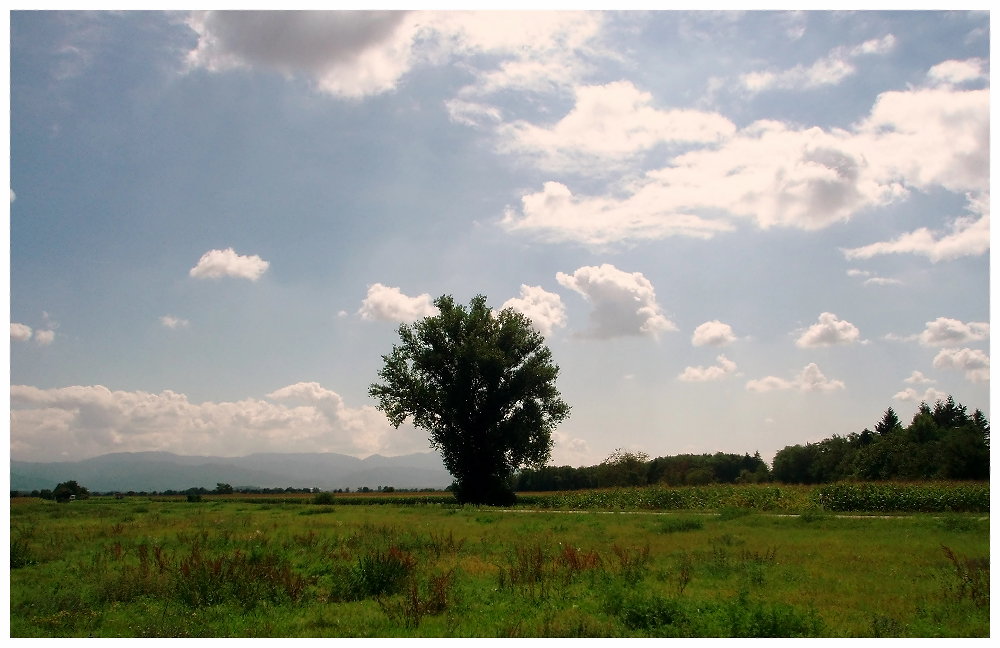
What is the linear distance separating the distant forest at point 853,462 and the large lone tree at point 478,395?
4.10m

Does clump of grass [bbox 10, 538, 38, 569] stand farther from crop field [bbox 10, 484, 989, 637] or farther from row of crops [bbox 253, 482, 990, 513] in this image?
row of crops [bbox 253, 482, 990, 513]

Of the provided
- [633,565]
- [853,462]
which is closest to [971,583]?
[633,565]

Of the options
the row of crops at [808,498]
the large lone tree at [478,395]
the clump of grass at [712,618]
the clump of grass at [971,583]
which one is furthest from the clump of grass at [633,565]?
the large lone tree at [478,395]

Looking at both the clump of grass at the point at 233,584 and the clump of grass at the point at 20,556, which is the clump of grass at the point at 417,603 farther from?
the clump of grass at the point at 20,556

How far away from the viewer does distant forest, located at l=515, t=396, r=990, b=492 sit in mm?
55088

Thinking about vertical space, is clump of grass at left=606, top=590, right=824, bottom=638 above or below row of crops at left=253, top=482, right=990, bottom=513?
above

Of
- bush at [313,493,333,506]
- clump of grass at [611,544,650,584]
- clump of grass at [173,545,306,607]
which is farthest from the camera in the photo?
bush at [313,493,333,506]

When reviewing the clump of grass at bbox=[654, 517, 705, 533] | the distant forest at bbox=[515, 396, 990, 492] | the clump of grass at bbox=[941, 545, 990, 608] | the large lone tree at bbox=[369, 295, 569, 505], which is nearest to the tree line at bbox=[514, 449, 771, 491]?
the distant forest at bbox=[515, 396, 990, 492]

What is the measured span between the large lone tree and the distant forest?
410cm

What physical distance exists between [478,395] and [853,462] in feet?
162

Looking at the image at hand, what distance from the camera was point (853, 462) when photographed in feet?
250

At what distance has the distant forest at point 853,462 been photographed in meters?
55.1
